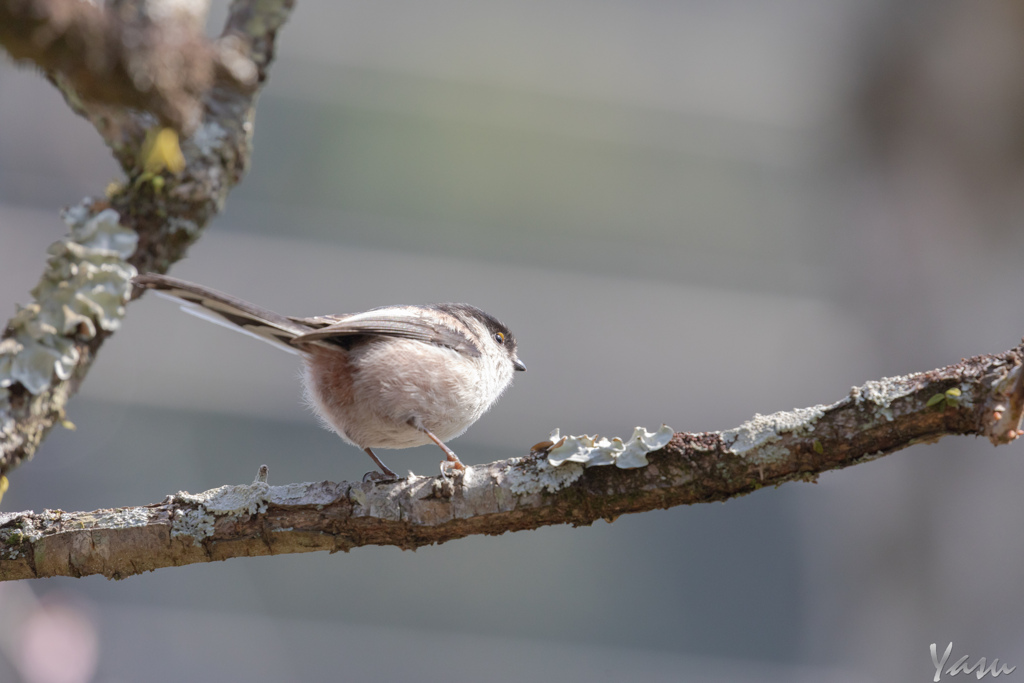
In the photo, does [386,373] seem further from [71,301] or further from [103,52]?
[103,52]

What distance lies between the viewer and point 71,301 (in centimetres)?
231

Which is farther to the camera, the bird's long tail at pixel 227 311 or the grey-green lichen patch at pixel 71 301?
the bird's long tail at pixel 227 311

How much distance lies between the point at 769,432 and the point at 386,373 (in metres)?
1.75

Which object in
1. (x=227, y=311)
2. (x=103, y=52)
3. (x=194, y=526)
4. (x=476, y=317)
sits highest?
(x=476, y=317)

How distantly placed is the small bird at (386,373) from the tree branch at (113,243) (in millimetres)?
665

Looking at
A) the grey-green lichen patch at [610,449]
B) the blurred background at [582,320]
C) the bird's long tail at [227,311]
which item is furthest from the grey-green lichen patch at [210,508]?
the blurred background at [582,320]

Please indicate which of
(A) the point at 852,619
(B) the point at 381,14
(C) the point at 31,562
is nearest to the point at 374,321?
(C) the point at 31,562

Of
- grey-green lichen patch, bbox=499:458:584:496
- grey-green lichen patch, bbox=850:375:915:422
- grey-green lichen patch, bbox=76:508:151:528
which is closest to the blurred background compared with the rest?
grey-green lichen patch, bbox=76:508:151:528

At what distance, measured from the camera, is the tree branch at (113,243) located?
2207 mm

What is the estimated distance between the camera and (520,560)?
8117 millimetres

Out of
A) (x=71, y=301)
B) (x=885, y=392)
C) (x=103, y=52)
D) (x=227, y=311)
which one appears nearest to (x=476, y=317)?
(x=227, y=311)

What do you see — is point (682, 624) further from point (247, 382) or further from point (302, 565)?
point (247, 382)

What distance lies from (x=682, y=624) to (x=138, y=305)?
677 cm

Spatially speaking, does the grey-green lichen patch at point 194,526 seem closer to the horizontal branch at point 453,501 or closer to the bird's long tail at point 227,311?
the horizontal branch at point 453,501
